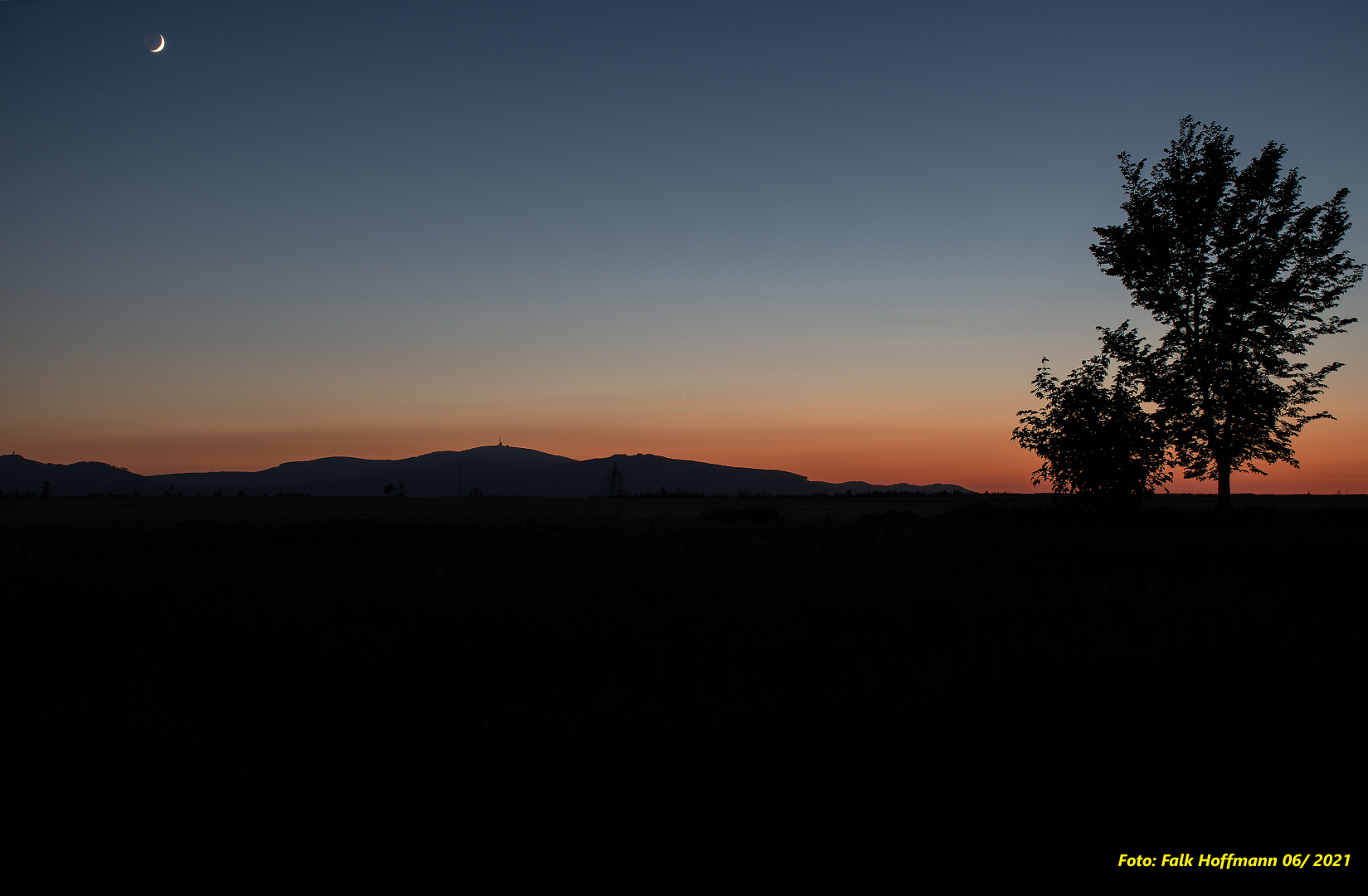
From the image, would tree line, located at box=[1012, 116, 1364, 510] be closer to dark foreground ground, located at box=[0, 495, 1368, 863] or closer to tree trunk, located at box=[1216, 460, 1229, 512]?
tree trunk, located at box=[1216, 460, 1229, 512]

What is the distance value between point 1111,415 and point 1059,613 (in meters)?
18.1

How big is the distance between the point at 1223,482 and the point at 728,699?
2647 centimetres

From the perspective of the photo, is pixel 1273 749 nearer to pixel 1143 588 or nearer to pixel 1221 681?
pixel 1221 681

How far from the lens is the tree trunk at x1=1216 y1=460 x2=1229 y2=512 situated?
2216 cm

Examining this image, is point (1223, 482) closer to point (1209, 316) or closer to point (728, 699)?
point (1209, 316)

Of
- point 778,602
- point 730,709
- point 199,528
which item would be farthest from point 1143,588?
point 199,528

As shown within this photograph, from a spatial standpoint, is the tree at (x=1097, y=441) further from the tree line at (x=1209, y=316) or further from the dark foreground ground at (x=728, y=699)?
the dark foreground ground at (x=728, y=699)

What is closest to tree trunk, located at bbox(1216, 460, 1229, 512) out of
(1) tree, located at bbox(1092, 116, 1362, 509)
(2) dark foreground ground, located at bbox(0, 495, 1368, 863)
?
(1) tree, located at bbox(1092, 116, 1362, 509)

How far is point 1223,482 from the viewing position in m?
22.4

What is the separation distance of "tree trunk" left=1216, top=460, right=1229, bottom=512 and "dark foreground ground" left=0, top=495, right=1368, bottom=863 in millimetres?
18678

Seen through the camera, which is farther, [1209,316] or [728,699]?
[1209,316]

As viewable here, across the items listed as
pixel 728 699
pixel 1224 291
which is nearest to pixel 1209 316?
pixel 1224 291

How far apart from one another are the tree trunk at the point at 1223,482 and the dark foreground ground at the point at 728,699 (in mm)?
18678

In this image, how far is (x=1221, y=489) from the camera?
22781 millimetres
